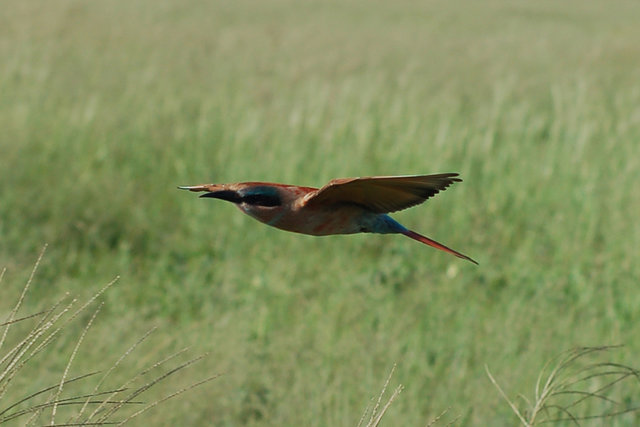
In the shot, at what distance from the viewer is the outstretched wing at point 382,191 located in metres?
0.79

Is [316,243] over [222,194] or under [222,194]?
under

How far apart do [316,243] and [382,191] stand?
3327mm

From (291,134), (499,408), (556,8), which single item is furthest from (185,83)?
(556,8)

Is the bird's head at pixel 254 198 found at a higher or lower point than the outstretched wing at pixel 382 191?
lower

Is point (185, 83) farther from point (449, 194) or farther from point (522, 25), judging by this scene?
point (522, 25)

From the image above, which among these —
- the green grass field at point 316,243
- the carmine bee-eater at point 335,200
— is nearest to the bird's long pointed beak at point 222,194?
the carmine bee-eater at point 335,200

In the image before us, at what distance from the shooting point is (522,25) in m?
13.4

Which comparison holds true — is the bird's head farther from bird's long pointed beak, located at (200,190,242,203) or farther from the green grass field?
the green grass field

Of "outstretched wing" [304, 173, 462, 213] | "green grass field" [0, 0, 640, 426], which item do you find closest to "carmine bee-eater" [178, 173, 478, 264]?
"outstretched wing" [304, 173, 462, 213]

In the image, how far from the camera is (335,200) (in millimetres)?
823

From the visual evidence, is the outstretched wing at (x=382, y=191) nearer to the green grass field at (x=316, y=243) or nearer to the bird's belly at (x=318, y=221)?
the bird's belly at (x=318, y=221)

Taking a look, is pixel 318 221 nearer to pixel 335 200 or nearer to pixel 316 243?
pixel 335 200

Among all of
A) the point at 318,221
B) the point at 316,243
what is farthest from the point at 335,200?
the point at 316,243

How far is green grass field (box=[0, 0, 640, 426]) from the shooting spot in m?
3.06
